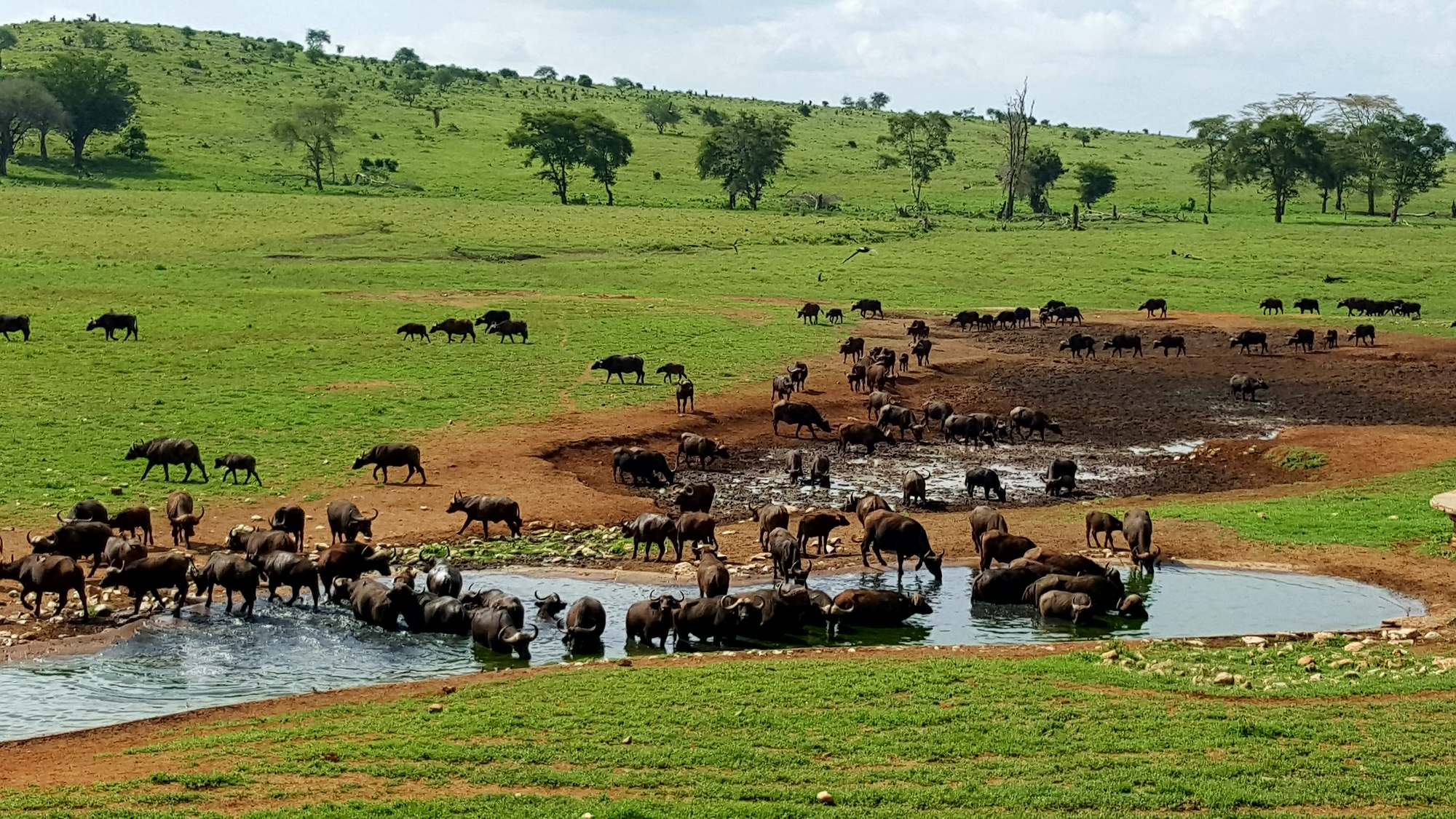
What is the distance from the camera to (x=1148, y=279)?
6200cm

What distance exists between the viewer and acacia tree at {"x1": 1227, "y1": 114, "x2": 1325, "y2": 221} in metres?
90.1

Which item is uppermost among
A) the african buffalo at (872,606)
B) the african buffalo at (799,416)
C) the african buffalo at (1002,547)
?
the african buffalo at (799,416)

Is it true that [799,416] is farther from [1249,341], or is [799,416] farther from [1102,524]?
[1249,341]

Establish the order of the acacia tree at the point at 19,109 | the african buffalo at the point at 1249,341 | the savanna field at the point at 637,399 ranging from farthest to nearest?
1. the acacia tree at the point at 19,109
2. the african buffalo at the point at 1249,341
3. the savanna field at the point at 637,399

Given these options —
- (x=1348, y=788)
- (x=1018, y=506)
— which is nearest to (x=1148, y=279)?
(x=1018, y=506)

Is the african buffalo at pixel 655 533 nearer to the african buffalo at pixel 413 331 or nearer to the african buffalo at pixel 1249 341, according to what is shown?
the african buffalo at pixel 413 331

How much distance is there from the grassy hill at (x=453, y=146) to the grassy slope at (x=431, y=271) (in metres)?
0.46

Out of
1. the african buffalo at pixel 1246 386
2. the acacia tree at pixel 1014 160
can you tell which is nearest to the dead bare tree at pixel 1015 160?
the acacia tree at pixel 1014 160

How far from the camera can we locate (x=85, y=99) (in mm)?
90375

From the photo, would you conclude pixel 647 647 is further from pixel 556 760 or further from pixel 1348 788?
pixel 1348 788

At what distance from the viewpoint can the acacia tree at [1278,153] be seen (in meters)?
90.1

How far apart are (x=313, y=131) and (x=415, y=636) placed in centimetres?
8062

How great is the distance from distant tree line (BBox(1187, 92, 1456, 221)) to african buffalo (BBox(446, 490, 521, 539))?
7543 cm

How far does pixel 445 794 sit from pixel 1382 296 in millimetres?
54696
